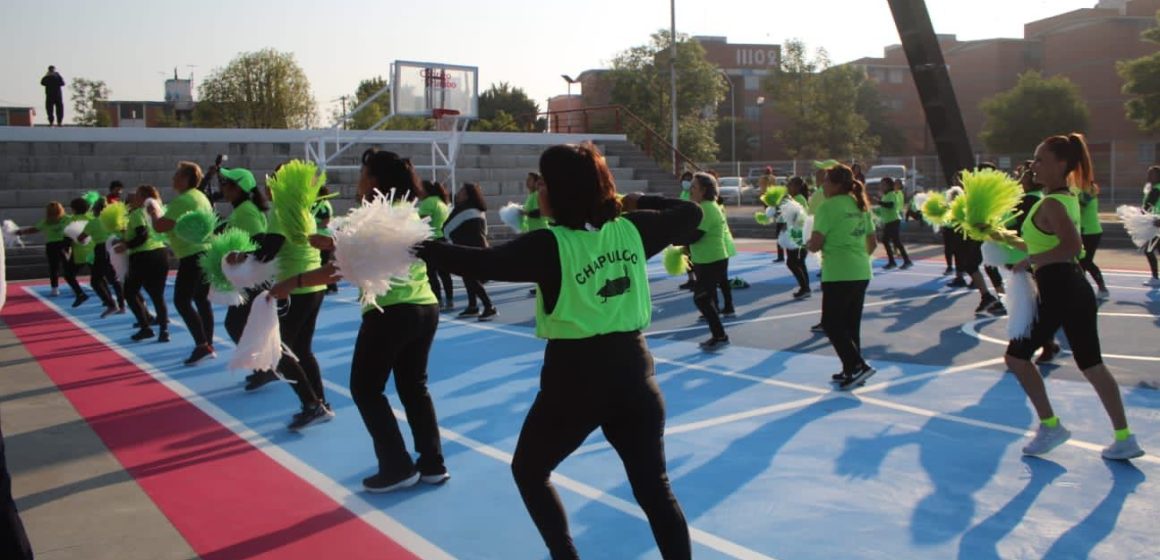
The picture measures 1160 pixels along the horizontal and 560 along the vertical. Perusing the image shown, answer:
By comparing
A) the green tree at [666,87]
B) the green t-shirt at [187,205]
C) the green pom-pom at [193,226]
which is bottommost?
the green pom-pom at [193,226]

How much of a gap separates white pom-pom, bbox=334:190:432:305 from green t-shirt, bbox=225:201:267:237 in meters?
3.73

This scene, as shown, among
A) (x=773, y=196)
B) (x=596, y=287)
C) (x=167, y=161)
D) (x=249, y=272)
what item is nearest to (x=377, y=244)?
(x=596, y=287)

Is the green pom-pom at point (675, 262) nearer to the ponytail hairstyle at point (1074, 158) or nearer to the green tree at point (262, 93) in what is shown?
the ponytail hairstyle at point (1074, 158)

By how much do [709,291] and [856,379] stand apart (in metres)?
2.60

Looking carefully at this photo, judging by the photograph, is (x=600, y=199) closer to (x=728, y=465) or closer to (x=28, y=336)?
(x=728, y=465)

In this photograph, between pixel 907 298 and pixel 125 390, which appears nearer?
pixel 125 390

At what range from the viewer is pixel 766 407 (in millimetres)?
7090

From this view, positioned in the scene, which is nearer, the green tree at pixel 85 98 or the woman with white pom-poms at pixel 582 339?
the woman with white pom-poms at pixel 582 339

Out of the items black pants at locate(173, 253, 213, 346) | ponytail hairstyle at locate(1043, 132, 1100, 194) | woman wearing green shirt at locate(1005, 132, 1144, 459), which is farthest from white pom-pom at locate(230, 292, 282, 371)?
ponytail hairstyle at locate(1043, 132, 1100, 194)

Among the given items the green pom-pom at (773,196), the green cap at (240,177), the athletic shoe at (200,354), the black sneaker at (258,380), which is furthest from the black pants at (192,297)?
the green pom-pom at (773,196)

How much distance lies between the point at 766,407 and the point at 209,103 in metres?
51.8

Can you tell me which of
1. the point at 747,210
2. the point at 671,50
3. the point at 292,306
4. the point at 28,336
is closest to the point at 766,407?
the point at 292,306

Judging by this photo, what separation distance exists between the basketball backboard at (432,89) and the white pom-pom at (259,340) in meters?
18.2

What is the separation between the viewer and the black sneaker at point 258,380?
27.0 feet
